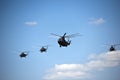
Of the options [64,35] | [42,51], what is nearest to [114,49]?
[42,51]

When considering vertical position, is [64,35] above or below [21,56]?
below

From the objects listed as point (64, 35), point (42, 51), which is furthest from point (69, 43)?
point (42, 51)

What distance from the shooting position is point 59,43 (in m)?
51.5

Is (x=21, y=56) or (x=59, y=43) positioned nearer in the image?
(x=59, y=43)

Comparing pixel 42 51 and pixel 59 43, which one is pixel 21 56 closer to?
pixel 42 51

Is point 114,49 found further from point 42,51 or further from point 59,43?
point 59,43

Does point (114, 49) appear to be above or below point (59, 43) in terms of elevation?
above

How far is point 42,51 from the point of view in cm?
7544

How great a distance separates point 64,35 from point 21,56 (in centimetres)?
3070

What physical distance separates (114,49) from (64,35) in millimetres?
30782

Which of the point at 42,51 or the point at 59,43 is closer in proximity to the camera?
the point at 59,43

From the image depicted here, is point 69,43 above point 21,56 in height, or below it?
below

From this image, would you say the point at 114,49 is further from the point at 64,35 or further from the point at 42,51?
the point at 64,35

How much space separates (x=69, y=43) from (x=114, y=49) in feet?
96.3
